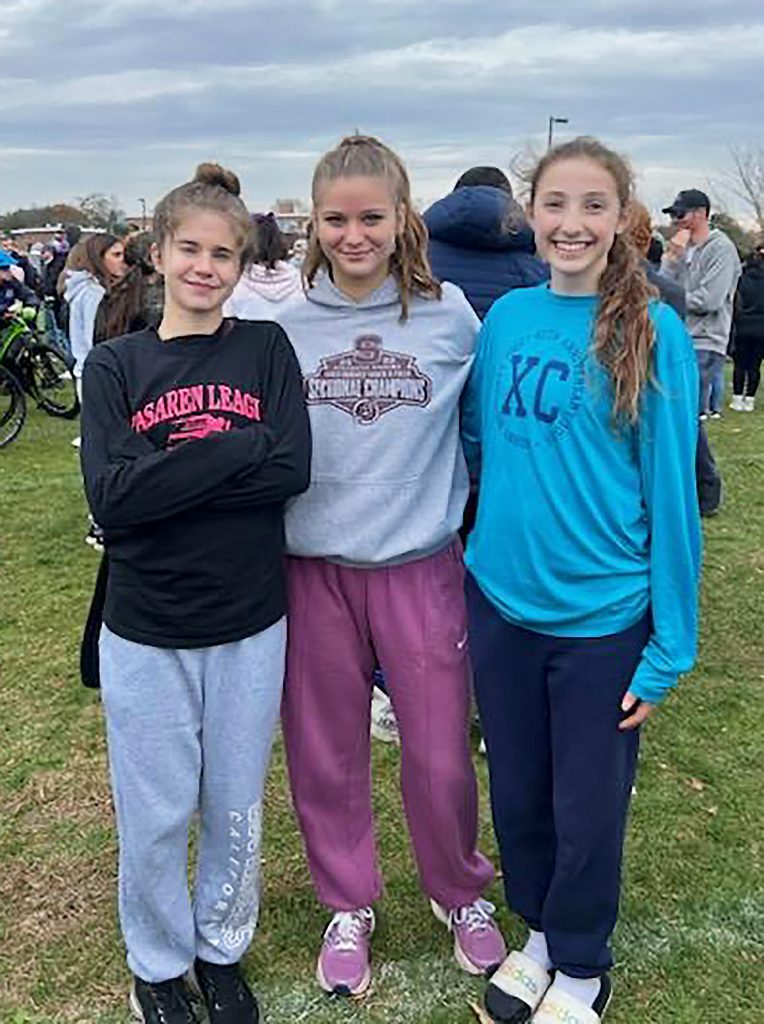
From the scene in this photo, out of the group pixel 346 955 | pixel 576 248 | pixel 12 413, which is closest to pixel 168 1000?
pixel 346 955

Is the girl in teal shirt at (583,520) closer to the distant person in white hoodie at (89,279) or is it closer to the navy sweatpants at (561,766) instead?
the navy sweatpants at (561,766)

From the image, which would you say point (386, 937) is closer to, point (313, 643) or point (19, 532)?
point (313, 643)

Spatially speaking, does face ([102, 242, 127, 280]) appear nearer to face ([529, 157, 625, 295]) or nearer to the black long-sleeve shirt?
the black long-sleeve shirt

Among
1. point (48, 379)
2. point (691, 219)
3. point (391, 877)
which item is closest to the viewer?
point (391, 877)

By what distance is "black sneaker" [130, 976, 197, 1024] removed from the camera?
2.35 metres

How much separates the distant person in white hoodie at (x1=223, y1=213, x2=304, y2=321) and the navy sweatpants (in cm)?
75

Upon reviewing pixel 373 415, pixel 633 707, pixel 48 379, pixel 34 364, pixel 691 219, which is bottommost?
pixel 48 379

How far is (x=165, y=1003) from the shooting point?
2.36 meters

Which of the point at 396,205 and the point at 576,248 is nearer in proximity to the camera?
the point at 576,248

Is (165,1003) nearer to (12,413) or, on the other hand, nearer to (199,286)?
(199,286)

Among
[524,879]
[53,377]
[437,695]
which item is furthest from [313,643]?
[53,377]

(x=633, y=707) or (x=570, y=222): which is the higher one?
(x=570, y=222)

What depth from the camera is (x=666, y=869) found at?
3047 millimetres

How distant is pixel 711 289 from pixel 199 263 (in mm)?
7972
